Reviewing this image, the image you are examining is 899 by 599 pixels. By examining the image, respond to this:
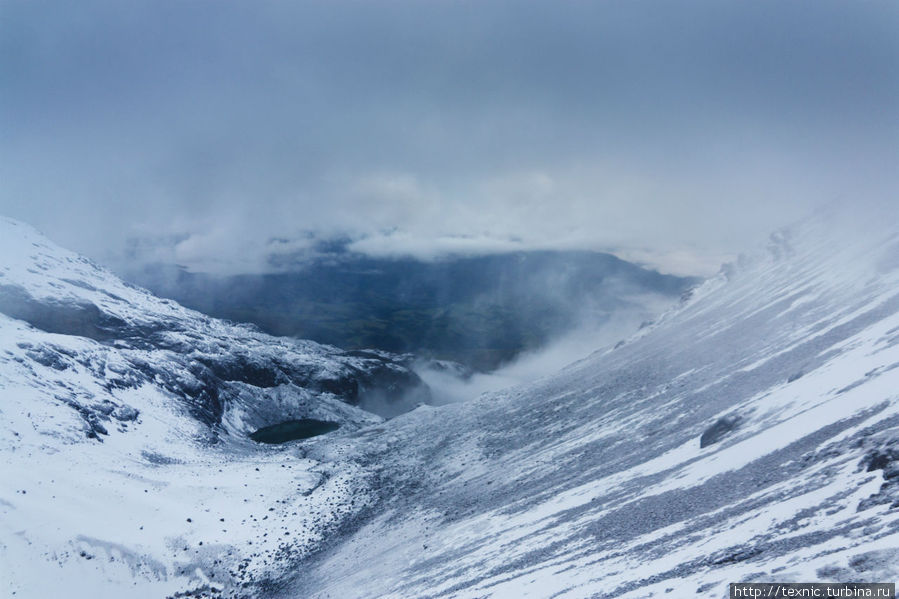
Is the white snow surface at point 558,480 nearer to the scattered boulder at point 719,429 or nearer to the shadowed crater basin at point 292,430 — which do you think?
the scattered boulder at point 719,429

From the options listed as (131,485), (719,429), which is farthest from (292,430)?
(719,429)

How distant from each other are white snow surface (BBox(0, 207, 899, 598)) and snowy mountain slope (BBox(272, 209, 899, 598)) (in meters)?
0.16

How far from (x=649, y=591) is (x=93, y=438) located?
244 ft

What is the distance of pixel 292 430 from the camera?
154750 mm

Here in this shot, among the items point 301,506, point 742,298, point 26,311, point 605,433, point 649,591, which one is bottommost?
point 649,591

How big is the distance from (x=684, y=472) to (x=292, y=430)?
14325 cm

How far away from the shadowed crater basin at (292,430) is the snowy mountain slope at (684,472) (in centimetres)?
8149

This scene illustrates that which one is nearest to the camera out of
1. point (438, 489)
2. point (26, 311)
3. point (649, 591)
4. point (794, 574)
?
point (794, 574)

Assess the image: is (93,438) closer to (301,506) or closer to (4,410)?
(4,410)

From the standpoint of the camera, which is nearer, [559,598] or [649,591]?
[649,591]

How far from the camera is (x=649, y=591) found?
1816cm

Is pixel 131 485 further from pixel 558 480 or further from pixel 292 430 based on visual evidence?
pixel 292 430

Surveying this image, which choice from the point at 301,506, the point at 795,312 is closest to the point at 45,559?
the point at 301,506

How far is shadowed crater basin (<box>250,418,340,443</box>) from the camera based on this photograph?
14262 centimetres
